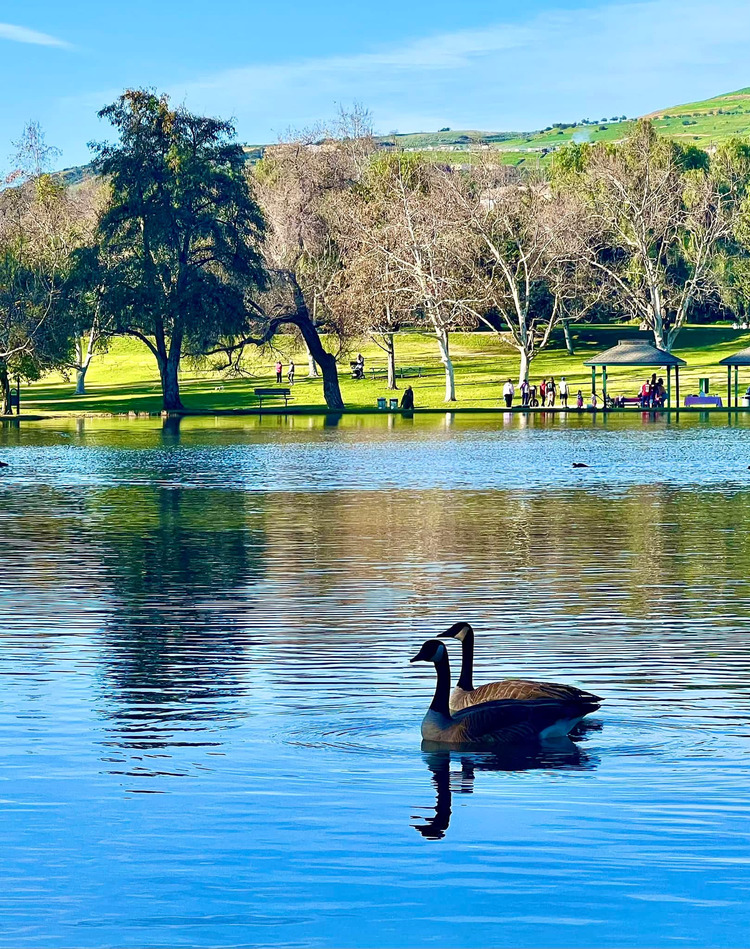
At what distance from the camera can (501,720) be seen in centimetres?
1389

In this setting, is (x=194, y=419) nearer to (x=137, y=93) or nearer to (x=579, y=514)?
(x=137, y=93)

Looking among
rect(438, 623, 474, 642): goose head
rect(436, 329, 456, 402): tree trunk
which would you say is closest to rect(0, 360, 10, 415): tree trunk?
rect(436, 329, 456, 402): tree trunk

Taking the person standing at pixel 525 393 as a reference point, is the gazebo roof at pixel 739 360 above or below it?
above

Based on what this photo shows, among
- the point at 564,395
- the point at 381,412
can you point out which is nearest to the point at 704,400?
the point at 564,395

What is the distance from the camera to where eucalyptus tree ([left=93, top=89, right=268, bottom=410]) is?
300 feet

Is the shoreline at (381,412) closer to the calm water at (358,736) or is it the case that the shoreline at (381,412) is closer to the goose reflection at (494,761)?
the calm water at (358,736)

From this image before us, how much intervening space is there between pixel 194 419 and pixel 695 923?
274 ft

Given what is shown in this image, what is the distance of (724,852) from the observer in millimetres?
10945

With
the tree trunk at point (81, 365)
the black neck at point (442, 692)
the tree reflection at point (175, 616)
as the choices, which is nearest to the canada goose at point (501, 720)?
the black neck at point (442, 692)

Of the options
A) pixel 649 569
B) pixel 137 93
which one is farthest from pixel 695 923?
pixel 137 93

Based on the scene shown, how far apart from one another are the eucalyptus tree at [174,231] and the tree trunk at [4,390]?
669 cm

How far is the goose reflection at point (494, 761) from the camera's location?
13148mm

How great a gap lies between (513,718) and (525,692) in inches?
10.9

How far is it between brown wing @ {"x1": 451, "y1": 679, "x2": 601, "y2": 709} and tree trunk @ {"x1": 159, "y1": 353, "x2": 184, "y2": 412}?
82.2 m
